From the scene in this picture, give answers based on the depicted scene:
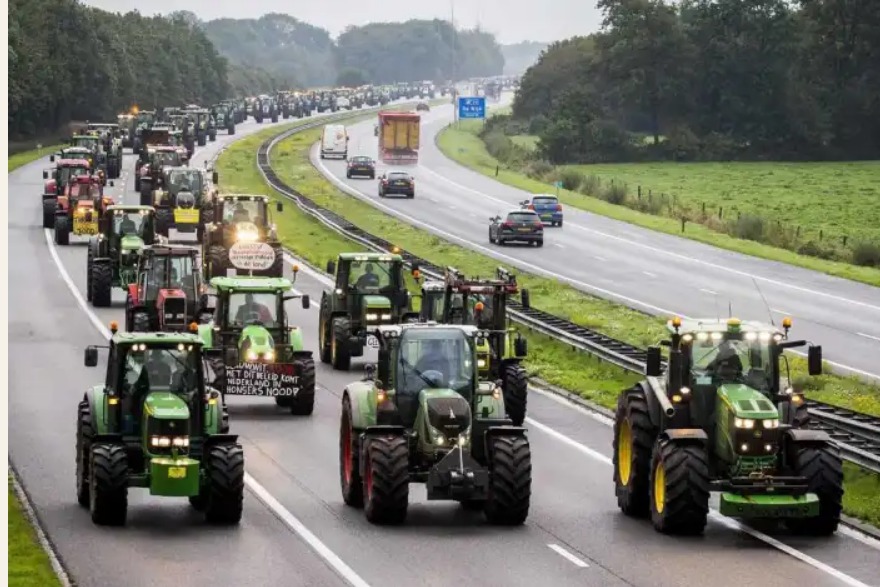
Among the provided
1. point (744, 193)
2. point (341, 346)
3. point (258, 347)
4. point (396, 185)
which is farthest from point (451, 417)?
point (744, 193)

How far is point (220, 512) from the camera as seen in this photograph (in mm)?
26188

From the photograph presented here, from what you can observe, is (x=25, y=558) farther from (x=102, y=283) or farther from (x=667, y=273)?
(x=667, y=273)

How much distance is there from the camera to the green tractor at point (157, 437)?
2573cm

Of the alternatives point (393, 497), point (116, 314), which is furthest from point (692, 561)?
point (116, 314)

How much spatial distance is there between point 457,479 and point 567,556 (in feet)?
5.97

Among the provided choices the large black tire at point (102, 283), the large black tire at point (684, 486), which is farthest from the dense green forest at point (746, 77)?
the large black tire at point (684, 486)

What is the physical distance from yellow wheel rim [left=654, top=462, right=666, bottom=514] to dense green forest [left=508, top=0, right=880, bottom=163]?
131 m

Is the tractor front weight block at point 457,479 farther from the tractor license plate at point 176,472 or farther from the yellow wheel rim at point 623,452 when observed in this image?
the tractor license plate at point 176,472

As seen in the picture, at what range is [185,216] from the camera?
7306cm

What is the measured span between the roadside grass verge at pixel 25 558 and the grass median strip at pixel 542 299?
11.0 meters

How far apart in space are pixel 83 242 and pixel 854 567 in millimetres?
55271

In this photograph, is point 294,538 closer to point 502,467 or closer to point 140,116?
point 502,467

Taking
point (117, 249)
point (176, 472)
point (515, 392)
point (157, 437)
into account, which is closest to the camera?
point (176, 472)

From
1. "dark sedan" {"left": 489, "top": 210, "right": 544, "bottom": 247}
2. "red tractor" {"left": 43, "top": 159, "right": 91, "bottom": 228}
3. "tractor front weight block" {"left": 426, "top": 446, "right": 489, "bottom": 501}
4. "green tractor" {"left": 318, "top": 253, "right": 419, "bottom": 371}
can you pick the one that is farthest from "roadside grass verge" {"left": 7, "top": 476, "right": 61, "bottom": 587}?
"red tractor" {"left": 43, "top": 159, "right": 91, "bottom": 228}
